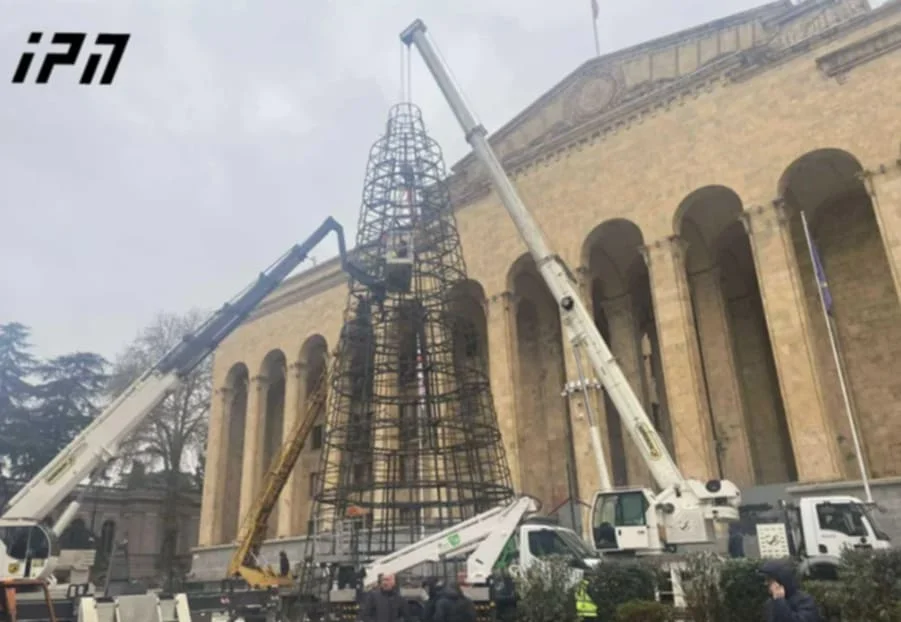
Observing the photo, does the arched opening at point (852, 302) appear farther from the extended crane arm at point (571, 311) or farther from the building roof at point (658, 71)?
the extended crane arm at point (571, 311)

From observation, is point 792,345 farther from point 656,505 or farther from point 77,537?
point 77,537

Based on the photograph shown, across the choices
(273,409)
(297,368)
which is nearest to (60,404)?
(273,409)

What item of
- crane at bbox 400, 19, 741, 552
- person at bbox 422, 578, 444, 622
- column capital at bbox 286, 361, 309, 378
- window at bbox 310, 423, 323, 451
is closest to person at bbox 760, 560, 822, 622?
person at bbox 422, 578, 444, 622

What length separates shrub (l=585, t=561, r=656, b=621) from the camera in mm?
9914

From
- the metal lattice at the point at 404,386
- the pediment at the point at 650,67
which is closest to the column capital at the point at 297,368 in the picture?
the metal lattice at the point at 404,386

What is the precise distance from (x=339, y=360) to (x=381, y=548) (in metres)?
5.64

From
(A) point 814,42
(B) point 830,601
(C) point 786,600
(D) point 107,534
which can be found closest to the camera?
(C) point 786,600

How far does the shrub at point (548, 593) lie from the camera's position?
9672 mm

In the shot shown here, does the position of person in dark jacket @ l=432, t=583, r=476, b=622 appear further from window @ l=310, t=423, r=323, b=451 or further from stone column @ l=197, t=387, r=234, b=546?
stone column @ l=197, t=387, r=234, b=546

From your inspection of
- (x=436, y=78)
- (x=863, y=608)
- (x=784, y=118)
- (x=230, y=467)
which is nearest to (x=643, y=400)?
(x=784, y=118)

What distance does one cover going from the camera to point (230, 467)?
32.0 meters

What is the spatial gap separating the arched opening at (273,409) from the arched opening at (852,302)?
68.0 ft

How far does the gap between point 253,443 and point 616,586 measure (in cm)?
2168

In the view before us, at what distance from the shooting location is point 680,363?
58.2ft
